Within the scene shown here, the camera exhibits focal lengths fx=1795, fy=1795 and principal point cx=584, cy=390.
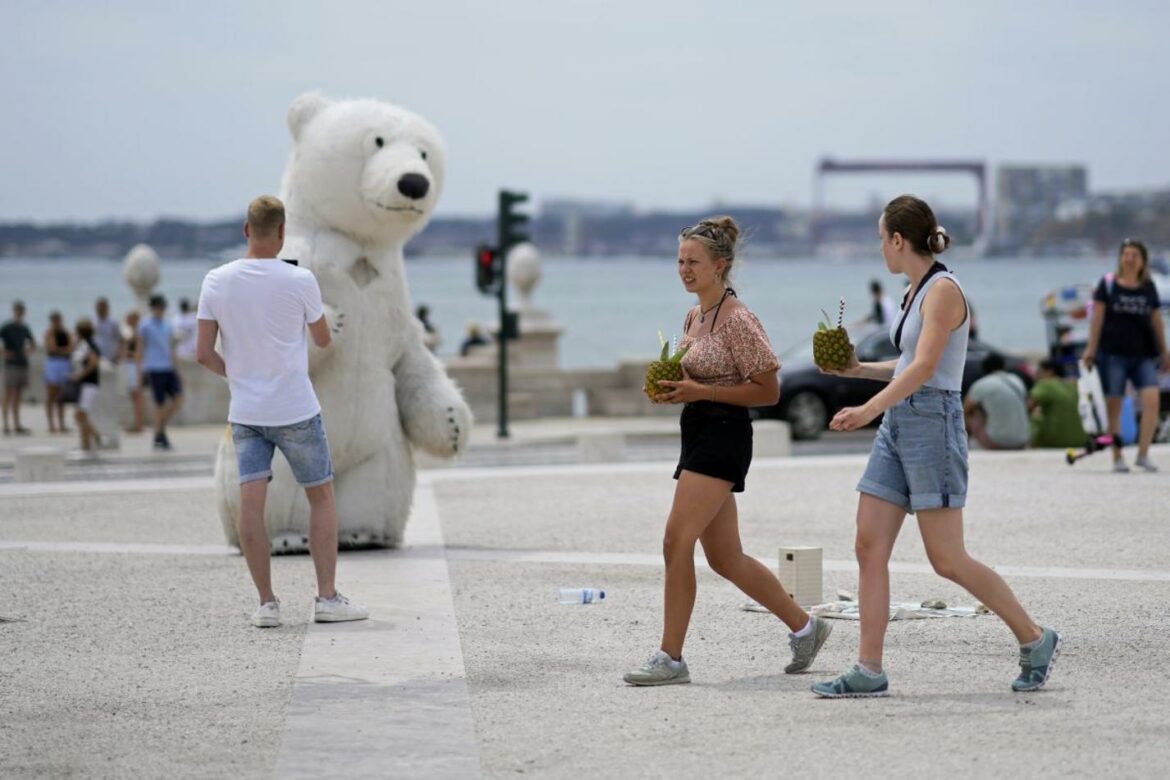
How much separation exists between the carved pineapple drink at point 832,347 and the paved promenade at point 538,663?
1149 mm

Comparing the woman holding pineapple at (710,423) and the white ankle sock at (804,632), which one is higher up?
the woman holding pineapple at (710,423)

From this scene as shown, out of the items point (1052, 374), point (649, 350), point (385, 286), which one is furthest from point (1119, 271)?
point (649, 350)

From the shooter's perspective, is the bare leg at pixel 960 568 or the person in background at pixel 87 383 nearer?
the bare leg at pixel 960 568

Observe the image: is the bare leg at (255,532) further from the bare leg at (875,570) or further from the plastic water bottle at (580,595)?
the bare leg at (875,570)

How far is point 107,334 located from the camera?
2533 cm

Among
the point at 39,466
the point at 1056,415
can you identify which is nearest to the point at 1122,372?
the point at 1056,415

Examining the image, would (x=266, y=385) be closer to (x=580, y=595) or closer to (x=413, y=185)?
(x=580, y=595)

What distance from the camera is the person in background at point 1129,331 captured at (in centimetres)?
1296

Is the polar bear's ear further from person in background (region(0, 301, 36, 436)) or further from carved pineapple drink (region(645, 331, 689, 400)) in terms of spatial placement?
person in background (region(0, 301, 36, 436))

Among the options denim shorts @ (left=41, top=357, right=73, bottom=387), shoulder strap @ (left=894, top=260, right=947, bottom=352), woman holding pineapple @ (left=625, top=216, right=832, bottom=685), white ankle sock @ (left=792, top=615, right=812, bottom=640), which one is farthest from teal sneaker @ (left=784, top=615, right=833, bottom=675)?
denim shorts @ (left=41, top=357, right=73, bottom=387)

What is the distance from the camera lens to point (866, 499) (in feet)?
20.0

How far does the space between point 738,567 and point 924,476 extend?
0.80 meters

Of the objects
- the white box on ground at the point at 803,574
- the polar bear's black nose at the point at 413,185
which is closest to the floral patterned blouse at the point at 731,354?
the white box on ground at the point at 803,574

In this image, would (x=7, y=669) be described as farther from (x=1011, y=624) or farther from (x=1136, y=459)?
(x=1136, y=459)
